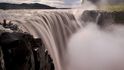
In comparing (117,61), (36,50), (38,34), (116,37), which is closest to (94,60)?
(117,61)

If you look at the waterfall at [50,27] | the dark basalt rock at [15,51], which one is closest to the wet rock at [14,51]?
the dark basalt rock at [15,51]

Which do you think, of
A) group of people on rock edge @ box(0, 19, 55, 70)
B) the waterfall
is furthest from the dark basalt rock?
the waterfall

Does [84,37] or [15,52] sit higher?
[15,52]

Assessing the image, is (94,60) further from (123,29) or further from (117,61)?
(123,29)

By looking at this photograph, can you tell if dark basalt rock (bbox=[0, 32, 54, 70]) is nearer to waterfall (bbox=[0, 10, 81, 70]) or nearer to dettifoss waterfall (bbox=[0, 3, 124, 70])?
waterfall (bbox=[0, 10, 81, 70])

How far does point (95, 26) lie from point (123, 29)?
1375 millimetres

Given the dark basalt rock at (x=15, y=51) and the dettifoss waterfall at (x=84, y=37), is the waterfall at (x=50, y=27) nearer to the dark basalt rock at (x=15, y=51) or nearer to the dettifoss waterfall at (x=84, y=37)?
the dettifoss waterfall at (x=84, y=37)

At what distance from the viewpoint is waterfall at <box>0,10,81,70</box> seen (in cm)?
906

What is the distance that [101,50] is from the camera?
53.5 feet

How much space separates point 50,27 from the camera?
11.5m

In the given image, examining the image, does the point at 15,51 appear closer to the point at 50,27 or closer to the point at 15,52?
the point at 15,52

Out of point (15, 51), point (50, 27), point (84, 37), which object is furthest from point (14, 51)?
point (84, 37)

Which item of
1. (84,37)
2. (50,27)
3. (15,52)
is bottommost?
(84,37)

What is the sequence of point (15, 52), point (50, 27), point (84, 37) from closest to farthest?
point (15, 52), point (50, 27), point (84, 37)
